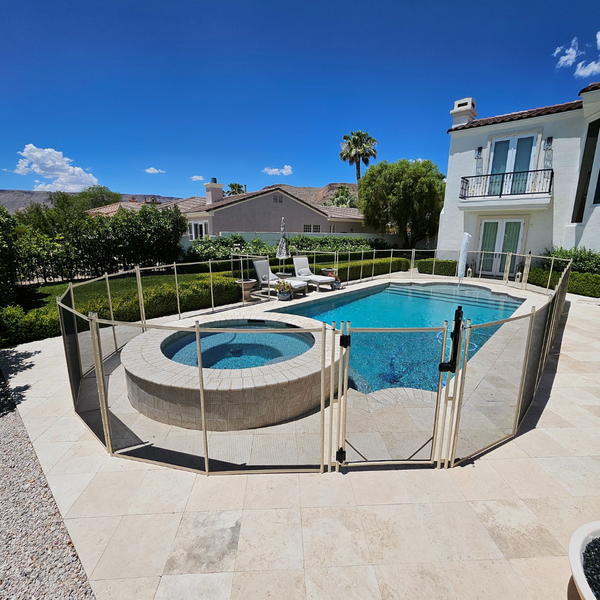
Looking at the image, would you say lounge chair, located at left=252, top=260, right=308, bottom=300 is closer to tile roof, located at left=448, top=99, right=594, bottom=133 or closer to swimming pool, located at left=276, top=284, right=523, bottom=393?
A: swimming pool, located at left=276, top=284, right=523, bottom=393

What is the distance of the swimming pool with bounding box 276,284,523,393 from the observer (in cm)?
518

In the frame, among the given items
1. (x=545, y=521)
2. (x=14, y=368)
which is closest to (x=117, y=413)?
(x=14, y=368)

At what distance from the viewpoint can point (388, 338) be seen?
567cm

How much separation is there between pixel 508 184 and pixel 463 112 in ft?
16.1

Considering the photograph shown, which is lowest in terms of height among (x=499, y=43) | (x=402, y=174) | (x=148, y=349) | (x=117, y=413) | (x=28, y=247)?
(x=117, y=413)

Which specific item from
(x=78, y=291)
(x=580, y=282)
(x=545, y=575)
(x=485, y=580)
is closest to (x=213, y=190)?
(x=78, y=291)

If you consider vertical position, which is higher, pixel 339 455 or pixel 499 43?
pixel 499 43

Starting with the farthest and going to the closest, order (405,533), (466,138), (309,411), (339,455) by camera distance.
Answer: (466,138), (309,411), (339,455), (405,533)

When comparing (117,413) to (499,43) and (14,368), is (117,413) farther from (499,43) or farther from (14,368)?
(499,43)

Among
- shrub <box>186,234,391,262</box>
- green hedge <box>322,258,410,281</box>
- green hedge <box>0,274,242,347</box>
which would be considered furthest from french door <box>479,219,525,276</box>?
green hedge <box>0,274,242,347</box>

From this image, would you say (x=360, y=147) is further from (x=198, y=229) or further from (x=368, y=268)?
(x=368, y=268)

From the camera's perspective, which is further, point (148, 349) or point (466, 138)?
point (466, 138)

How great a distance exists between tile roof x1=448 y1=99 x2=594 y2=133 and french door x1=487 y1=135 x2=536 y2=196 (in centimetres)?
94

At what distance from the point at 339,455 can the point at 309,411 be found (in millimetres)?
1246
